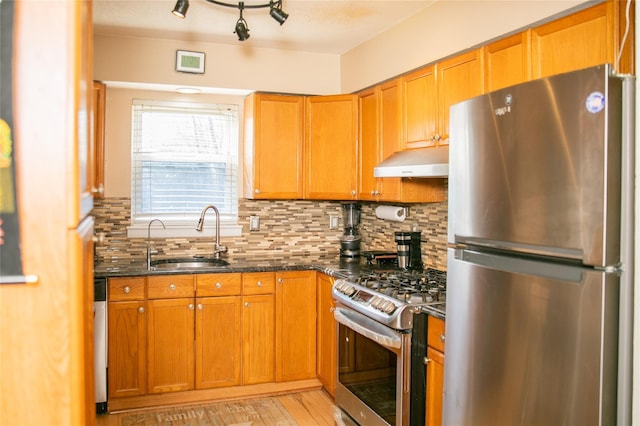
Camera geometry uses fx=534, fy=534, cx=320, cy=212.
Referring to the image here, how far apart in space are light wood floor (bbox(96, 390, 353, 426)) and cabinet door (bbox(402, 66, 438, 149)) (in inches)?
71.6

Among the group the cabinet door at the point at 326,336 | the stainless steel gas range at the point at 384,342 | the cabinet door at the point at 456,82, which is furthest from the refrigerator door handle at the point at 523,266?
the cabinet door at the point at 326,336

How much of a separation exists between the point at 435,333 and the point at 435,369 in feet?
0.54

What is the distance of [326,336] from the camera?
383cm

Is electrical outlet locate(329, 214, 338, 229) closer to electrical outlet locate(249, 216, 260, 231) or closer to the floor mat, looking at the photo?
electrical outlet locate(249, 216, 260, 231)

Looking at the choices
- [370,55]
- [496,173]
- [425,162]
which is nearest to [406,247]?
[425,162]

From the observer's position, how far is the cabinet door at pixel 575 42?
1.99m

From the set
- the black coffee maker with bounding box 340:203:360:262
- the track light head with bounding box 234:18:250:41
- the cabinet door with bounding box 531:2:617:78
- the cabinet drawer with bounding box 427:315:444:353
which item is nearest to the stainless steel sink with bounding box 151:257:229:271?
the black coffee maker with bounding box 340:203:360:262

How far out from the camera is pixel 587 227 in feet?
4.98

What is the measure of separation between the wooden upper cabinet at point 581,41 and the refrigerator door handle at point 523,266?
0.76 metres

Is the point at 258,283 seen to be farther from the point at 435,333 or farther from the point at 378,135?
the point at 435,333

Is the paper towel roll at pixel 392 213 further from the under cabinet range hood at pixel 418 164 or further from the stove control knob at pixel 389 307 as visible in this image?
the stove control knob at pixel 389 307

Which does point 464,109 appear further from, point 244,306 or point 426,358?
point 244,306

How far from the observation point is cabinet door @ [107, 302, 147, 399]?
11.6ft

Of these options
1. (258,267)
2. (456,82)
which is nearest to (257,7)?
(456,82)
